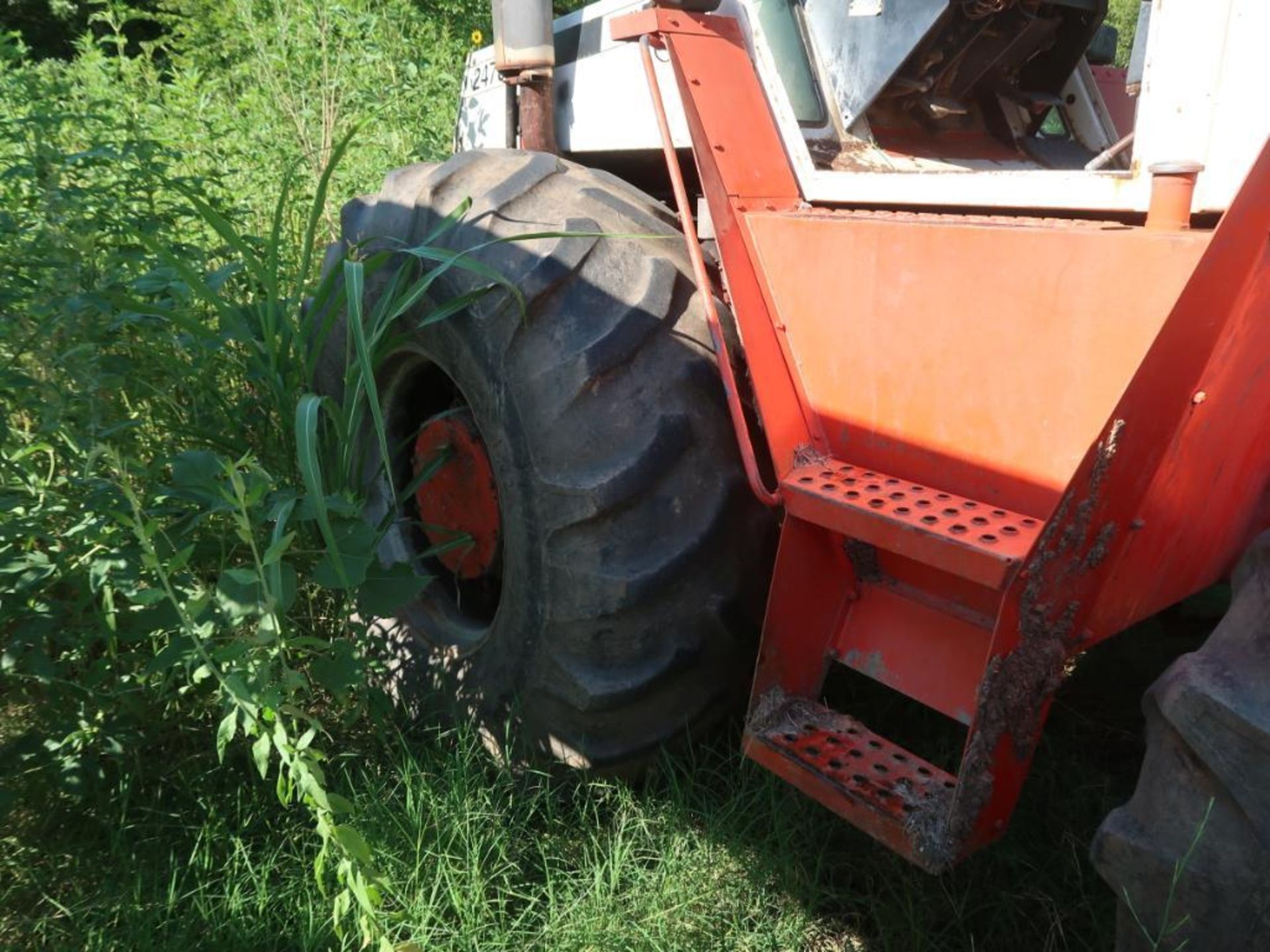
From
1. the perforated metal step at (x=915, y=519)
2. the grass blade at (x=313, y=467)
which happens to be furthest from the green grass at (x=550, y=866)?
the perforated metal step at (x=915, y=519)

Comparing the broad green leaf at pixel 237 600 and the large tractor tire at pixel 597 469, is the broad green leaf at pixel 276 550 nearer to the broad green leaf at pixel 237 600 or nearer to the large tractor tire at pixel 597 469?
the broad green leaf at pixel 237 600

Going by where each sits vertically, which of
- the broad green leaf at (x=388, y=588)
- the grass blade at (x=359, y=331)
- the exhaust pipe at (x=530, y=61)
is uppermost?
the exhaust pipe at (x=530, y=61)

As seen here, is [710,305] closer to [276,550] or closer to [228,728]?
[276,550]

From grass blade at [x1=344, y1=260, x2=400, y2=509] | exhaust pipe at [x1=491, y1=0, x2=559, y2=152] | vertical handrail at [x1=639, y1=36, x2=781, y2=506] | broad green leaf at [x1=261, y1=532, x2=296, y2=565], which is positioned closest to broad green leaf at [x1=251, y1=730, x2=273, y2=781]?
broad green leaf at [x1=261, y1=532, x2=296, y2=565]

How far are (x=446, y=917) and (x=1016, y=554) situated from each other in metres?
1.15

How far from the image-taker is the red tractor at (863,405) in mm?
1267

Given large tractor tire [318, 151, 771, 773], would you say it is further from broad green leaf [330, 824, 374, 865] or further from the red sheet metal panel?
broad green leaf [330, 824, 374, 865]

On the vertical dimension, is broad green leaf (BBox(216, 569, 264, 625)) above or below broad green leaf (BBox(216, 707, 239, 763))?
above

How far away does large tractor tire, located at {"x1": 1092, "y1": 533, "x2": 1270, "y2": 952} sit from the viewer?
1.17 meters

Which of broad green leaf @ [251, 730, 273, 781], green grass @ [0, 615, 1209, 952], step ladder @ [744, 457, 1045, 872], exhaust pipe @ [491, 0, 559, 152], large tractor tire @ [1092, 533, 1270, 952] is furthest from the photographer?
exhaust pipe @ [491, 0, 559, 152]

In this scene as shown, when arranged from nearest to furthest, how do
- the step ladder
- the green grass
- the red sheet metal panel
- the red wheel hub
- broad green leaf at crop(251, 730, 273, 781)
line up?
the red sheet metal panel, the step ladder, broad green leaf at crop(251, 730, 273, 781), the green grass, the red wheel hub

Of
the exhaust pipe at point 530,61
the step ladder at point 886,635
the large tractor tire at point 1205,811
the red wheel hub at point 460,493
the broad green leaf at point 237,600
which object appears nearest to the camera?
the large tractor tire at point 1205,811

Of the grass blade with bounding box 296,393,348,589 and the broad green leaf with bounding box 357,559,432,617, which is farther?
the broad green leaf with bounding box 357,559,432,617

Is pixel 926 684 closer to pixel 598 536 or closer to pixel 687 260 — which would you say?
pixel 598 536
